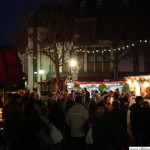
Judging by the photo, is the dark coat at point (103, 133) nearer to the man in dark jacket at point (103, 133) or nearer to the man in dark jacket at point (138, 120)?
the man in dark jacket at point (103, 133)

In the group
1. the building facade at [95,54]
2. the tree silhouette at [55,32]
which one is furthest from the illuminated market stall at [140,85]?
the building facade at [95,54]

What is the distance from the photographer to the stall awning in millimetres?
13369

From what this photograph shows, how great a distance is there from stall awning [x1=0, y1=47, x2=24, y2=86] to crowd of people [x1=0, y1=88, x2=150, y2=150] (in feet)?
3.15

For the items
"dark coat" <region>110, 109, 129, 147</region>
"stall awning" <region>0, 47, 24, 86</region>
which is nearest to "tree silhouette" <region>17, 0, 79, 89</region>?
"stall awning" <region>0, 47, 24, 86</region>

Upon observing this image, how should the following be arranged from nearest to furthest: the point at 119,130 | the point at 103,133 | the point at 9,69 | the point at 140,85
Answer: the point at 103,133, the point at 119,130, the point at 9,69, the point at 140,85

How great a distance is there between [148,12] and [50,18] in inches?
416

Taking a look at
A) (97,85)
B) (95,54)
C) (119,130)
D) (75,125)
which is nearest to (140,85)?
(97,85)

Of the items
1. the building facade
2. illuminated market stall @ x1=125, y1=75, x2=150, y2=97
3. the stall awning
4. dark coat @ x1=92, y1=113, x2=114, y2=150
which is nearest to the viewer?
dark coat @ x1=92, y1=113, x2=114, y2=150

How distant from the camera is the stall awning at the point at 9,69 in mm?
13369

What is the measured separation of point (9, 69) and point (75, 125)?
408cm

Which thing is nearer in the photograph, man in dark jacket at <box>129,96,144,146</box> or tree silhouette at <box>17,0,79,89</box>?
man in dark jacket at <box>129,96,144,146</box>

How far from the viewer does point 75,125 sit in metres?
10.6

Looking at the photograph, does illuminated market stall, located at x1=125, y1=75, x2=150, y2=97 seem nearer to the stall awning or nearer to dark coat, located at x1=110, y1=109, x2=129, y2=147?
the stall awning

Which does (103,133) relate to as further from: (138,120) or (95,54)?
(95,54)
